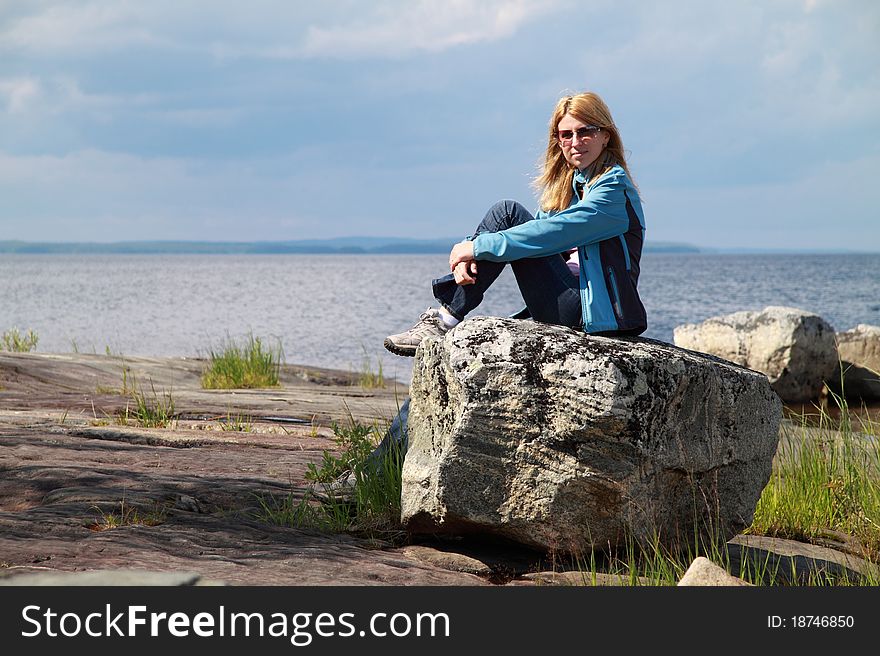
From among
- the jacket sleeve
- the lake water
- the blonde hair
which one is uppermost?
the blonde hair

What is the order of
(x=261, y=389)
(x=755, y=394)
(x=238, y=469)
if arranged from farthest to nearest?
(x=261, y=389) < (x=238, y=469) < (x=755, y=394)

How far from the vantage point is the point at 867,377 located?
1358 centimetres

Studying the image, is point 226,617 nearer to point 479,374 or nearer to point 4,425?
point 479,374

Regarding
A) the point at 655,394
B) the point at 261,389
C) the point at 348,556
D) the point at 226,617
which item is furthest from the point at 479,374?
the point at 261,389

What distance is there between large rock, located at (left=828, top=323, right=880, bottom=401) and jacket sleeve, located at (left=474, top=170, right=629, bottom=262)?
10.4 m

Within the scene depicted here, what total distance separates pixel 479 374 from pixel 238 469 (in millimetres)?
2396

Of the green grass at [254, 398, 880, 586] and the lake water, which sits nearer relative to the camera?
the green grass at [254, 398, 880, 586]

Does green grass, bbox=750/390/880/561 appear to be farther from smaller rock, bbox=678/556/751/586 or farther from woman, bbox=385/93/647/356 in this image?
smaller rock, bbox=678/556/751/586

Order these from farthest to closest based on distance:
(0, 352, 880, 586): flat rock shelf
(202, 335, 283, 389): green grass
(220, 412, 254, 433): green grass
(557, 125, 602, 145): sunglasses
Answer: (202, 335, 283, 389): green grass < (220, 412, 254, 433): green grass < (557, 125, 602, 145): sunglasses < (0, 352, 880, 586): flat rock shelf


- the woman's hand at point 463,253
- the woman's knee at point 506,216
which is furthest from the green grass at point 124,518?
the woman's knee at point 506,216

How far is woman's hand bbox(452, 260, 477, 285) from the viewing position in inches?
168

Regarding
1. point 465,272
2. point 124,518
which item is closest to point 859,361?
point 465,272

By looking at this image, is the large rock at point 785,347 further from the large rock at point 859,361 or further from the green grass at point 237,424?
the green grass at point 237,424

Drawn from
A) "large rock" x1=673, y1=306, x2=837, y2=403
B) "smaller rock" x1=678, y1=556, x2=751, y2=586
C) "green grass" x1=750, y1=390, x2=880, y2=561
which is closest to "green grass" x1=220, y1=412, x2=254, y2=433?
"green grass" x1=750, y1=390, x2=880, y2=561
